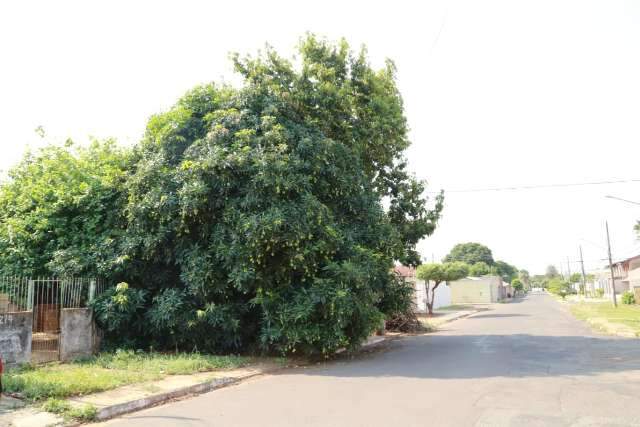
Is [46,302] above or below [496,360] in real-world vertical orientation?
above

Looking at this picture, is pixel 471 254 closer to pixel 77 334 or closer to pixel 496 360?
pixel 496 360

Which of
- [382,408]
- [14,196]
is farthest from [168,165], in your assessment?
[382,408]

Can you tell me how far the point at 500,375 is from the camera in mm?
9734

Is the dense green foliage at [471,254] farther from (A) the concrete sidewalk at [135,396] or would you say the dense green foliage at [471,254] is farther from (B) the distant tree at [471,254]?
(A) the concrete sidewalk at [135,396]

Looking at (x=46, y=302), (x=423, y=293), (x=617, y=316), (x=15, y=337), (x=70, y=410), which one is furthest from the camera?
(x=423, y=293)

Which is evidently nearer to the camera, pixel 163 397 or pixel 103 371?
pixel 163 397

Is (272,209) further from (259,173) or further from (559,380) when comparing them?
(559,380)

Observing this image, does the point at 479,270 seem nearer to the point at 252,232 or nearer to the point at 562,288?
the point at 562,288

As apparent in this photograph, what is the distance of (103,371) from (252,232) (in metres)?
4.18

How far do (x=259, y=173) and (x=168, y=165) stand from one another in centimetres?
309

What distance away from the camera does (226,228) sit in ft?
40.9

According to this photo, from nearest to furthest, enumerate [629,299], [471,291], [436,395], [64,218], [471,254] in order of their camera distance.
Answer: [436,395]
[64,218]
[629,299]
[471,291]
[471,254]

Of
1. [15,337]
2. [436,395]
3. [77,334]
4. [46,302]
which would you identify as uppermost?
[46,302]

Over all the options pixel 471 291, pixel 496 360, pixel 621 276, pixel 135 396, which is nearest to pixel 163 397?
pixel 135 396
